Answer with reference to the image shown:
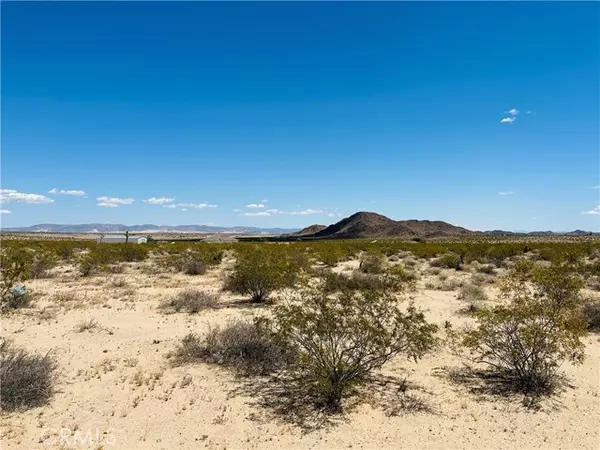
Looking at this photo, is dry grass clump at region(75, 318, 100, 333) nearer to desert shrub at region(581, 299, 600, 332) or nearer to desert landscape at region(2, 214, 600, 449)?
desert landscape at region(2, 214, 600, 449)

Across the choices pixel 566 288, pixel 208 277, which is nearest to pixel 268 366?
pixel 566 288

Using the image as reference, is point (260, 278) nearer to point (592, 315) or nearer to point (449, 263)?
point (592, 315)

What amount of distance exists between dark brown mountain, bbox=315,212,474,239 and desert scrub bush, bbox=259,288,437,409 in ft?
421

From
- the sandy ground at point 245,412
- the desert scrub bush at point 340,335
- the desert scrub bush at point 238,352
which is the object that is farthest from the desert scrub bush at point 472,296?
the desert scrub bush at point 238,352

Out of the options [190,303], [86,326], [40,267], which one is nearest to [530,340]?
[190,303]

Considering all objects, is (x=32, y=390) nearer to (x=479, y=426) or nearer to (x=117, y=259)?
(x=479, y=426)

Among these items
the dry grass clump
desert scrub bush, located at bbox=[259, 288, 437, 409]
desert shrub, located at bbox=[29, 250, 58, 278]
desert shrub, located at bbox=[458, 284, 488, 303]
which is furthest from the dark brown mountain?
desert scrub bush, located at bbox=[259, 288, 437, 409]

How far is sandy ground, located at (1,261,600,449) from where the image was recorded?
6.43 m

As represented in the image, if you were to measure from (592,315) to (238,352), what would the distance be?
36.6ft

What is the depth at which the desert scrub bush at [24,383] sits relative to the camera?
7.21 m

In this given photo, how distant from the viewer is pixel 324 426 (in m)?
6.88

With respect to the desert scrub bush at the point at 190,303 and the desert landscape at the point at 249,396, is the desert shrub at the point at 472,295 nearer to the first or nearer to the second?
the desert landscape at the point at 249,396

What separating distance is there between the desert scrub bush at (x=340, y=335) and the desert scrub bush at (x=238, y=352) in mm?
1363

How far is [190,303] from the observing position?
1521cm
